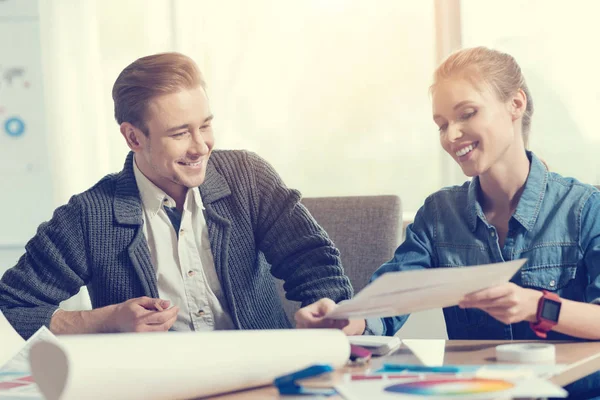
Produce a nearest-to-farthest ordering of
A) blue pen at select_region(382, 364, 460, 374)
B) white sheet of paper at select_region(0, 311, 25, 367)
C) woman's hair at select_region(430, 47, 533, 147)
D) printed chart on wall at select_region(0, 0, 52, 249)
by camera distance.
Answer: blue pen at select_region(382, 364, 460, 374) < white sheet of paper at select_region(0, 311, 25, 367) < woman's hair at select_region(430, 47, 533, 147) < printed chart on wall at select_region(0, 0, 52, 249)

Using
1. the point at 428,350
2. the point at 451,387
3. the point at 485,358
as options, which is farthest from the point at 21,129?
the point at 451,387

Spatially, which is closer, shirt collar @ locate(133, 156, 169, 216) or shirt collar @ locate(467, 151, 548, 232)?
shirt collar @ locate(467, 151, 548, 232)

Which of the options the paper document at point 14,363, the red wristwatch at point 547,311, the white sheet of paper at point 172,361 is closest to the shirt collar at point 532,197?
the red wristwatch at point 547,311

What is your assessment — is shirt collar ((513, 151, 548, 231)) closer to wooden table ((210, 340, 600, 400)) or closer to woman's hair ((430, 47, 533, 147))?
woman's hair ((430, 47, 533, 147))

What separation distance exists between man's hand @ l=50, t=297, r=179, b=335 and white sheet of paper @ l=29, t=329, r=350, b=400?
0.34 meters

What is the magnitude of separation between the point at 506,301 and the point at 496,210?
48 centimetres

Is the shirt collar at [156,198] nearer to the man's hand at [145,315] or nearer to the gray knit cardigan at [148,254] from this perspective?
the gray knit cardigan at [148,254]

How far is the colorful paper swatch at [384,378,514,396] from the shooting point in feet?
2.66

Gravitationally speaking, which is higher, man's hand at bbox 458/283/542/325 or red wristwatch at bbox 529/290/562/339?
man's hand at bbox 458/283/542/325

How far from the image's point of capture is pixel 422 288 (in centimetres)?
96

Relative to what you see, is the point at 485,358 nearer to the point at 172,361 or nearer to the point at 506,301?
the point at 506,301

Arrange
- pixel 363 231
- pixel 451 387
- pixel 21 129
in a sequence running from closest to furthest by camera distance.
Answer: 1. pixel 451 387
2. pixel 363 231
3. pixel 21 129

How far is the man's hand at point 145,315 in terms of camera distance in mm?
1302

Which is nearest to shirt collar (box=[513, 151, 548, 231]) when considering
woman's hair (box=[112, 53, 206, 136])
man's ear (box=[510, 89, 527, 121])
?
man's ear (box=[510, 89, 527, 121])
